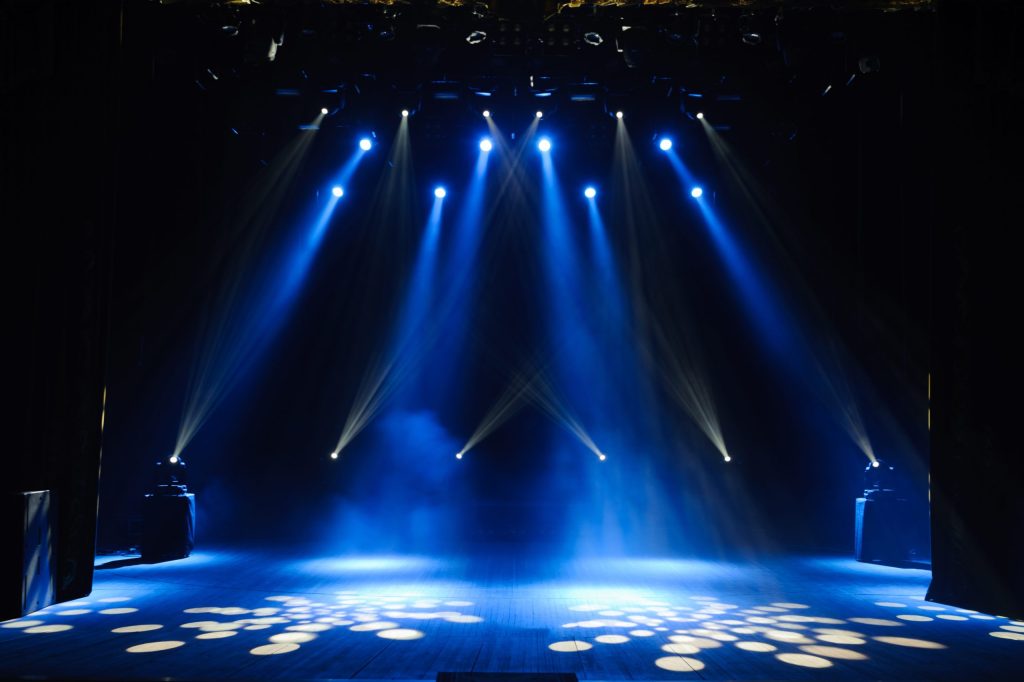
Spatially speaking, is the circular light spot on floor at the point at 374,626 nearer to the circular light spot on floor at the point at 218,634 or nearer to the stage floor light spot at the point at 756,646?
the circular light spot on floor at the point at 218,634

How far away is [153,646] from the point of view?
370 cm

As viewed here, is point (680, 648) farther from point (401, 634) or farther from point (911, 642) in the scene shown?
point (401, 634)

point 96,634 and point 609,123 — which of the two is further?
point 609,123

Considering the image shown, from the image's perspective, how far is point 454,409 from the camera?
30.4 feet

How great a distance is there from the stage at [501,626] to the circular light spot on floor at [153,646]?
0.02m

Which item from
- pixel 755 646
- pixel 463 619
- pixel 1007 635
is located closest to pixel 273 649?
pixel 463 619

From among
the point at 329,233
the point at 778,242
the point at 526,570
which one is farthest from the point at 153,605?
the point at 778,242

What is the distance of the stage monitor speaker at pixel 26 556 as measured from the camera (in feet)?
14.1

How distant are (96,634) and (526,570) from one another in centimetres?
344

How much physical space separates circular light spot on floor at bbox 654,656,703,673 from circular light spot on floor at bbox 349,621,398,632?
5.11 ft

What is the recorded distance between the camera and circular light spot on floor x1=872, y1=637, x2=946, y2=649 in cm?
385

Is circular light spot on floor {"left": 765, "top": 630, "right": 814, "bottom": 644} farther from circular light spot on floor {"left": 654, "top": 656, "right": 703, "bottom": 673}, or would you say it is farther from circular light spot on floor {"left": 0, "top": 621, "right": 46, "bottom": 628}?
circular light spot on floor {"left": 0, "top": 621, "right": 46, "bottom": 628}

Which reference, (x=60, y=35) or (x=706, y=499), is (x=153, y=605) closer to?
(x=60, y=35)

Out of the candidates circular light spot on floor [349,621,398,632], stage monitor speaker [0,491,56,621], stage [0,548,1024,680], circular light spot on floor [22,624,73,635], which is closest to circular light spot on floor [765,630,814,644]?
stage [0,548,1024,680]
